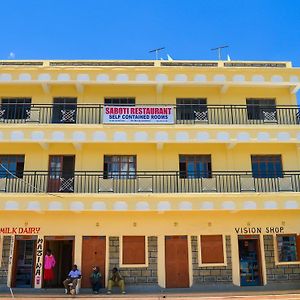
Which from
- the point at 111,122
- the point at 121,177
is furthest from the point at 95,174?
the point at 111,122

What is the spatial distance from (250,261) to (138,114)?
8.50 meters

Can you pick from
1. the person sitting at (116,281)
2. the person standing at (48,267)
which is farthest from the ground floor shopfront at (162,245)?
the person sitting at (116,281)

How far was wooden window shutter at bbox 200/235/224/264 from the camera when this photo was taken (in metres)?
17.9

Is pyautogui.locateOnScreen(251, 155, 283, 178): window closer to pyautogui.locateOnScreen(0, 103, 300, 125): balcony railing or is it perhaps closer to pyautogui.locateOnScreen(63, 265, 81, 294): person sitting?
pyautogui.locateOnScreen(0, 103, 300, 125): balcony railing

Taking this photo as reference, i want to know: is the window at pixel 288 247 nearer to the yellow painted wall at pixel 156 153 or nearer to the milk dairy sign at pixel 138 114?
the yellow painted wall at pixel 156 153

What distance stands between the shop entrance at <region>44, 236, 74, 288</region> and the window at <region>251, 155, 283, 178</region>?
9.32 metres

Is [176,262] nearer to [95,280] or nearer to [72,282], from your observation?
[95,280]

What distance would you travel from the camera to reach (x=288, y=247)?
18.2 meters

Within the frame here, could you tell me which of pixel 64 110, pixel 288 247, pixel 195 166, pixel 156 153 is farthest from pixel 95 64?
pixel 288 247

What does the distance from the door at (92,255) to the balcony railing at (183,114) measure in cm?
545

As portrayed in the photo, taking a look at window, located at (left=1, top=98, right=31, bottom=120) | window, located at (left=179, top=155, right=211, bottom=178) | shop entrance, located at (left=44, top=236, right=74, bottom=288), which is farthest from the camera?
window, located at (left=1, top=98, right=31, bottom=120)

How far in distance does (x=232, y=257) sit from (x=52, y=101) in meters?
11.2

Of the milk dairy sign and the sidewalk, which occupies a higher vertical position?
the milk dairy sign

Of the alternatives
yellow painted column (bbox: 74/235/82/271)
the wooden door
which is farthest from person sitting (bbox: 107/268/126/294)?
the wooden door
